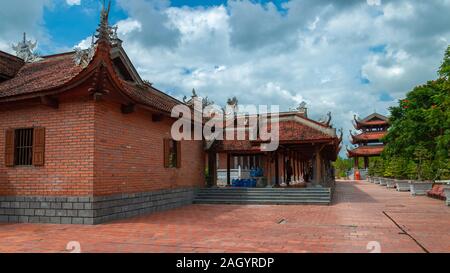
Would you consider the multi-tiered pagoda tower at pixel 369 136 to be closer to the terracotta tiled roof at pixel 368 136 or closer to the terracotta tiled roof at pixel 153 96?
the terracotta tiled roof at pixel 368 136

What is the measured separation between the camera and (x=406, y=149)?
68.6ft

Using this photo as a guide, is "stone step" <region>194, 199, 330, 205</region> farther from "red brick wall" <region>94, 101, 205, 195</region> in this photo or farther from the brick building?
the brick building

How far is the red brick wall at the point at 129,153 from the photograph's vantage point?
9320mm

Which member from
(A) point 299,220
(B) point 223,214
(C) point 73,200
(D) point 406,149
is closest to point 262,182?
(D) point 406,149

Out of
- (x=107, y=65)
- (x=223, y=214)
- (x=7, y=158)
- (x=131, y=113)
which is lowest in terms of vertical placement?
(x=223, y=214)

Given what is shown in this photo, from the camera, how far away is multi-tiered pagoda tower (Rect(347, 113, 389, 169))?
4653 cm

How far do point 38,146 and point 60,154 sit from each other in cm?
68

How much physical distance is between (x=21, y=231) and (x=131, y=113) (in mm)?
4273

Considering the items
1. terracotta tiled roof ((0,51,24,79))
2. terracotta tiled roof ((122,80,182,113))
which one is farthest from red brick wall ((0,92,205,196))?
terracotta tiled roof ((0,51,24,79))

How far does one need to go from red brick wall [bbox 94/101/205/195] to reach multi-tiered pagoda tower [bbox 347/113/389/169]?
124 ft

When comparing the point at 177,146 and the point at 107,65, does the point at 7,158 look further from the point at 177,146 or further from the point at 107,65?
the point at 177,146

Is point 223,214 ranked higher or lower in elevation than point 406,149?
lower

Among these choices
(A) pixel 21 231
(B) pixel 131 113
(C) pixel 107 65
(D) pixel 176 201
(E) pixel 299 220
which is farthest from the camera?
(D) pixel 176 201

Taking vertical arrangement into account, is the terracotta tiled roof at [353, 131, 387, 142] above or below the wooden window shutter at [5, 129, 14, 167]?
above
